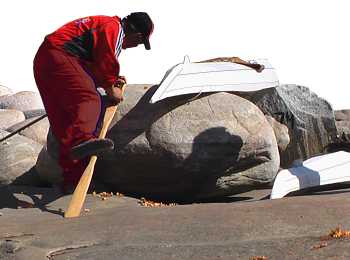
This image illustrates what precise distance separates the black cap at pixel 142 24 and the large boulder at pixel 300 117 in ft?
9.93

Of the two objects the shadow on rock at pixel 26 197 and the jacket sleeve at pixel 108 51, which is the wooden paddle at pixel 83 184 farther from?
the jacket sleeve at pixel 108 51

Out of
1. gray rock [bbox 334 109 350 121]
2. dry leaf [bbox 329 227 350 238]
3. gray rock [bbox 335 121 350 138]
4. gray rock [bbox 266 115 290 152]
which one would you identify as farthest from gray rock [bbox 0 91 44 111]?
dry leaf [bbox 329 227 350 238]

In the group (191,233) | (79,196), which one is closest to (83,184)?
(79,196)

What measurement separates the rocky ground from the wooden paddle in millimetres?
183

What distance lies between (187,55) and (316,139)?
3.06 meters

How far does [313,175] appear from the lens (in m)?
6.46

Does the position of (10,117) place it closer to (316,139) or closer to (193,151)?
(316,139)

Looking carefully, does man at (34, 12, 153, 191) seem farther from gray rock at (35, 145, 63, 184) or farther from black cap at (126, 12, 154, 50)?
gray rock at (35, 145, 63, 184)

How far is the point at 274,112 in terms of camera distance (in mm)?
9281

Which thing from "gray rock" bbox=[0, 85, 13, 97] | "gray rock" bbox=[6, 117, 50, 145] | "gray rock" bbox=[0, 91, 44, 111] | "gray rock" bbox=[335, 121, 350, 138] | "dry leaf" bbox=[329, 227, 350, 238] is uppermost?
"dry leaf" bbox=[329, 227, 350, 238]

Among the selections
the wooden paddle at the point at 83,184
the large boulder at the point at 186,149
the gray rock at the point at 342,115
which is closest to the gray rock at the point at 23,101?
the gray rock at the point at 342,115

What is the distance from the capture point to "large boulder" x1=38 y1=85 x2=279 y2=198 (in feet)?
21.4

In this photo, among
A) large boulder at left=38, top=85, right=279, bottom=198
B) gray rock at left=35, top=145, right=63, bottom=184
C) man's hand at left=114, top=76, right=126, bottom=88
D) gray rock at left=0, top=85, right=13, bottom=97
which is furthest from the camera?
gray rock at left=0, top=85, right=13, bottom=97

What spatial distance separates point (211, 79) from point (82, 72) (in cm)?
178
